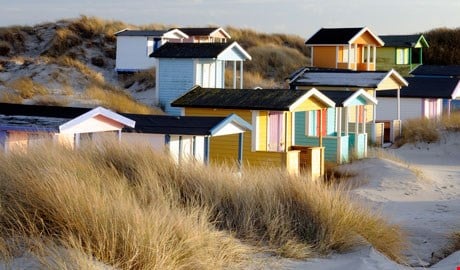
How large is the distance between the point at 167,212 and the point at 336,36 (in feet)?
100

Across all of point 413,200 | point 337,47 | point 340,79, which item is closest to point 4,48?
point 337,47

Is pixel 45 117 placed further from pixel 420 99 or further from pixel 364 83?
pixel 420 99

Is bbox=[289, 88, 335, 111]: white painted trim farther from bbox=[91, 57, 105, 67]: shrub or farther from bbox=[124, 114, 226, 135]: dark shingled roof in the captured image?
bbox=[91, 57, 105, 67]: shrub

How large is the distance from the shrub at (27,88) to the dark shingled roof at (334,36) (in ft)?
40.9

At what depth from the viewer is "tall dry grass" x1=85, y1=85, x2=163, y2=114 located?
2928 centimetres

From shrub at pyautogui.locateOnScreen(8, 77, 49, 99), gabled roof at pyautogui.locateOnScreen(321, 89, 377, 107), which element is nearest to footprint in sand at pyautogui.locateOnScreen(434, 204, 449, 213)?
gabled roof at pyautogui.locateOnScreen(321, 89, 377, 107)

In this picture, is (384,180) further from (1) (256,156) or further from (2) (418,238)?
(2) (418,238)

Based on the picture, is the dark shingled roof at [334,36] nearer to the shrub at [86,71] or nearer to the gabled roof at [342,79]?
the gabled roof at [342,79]

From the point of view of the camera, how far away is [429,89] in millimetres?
33562

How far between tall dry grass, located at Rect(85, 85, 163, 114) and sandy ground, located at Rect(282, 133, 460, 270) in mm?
9132

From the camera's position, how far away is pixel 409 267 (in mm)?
10039

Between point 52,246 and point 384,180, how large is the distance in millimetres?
13939

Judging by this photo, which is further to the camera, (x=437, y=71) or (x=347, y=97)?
(x=437, y=71)

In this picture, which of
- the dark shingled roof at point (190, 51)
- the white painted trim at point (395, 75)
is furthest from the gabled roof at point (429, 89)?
the dark shingled roof at point (190, 51)
